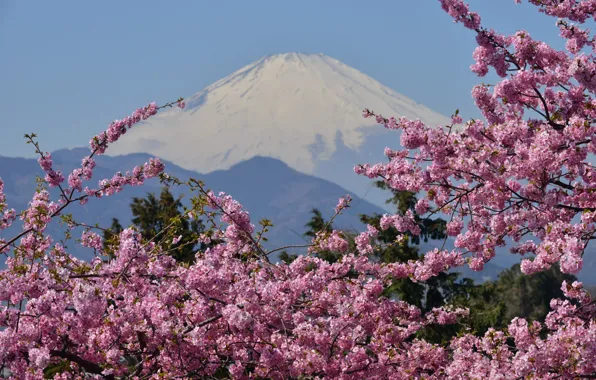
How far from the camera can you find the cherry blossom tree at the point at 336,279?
664 centimetres

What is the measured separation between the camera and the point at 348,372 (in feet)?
24.4

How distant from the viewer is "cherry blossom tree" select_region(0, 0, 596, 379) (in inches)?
262

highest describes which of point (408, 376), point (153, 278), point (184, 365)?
point (153, 278)

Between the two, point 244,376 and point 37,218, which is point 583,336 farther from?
point 37,218

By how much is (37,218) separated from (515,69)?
5117 millimetres

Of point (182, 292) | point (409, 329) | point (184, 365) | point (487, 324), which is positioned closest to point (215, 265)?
point (182, 292)

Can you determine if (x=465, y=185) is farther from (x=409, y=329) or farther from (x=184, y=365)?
(x=184, y=365)

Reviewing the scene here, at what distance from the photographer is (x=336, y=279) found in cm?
868

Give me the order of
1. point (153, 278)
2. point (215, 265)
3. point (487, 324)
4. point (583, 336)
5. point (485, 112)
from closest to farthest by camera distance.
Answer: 1. point (583, 336)
2. point (215, 265)
3. point (153, 278)
4. point (485, 112)
5. point (487, 324)

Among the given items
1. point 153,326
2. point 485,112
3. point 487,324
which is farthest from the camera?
point 487,324

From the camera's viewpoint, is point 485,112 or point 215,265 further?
point 485,112

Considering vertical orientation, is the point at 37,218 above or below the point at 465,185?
below

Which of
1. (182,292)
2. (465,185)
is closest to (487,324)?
(465,185)

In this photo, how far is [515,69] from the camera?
26.0 ft
